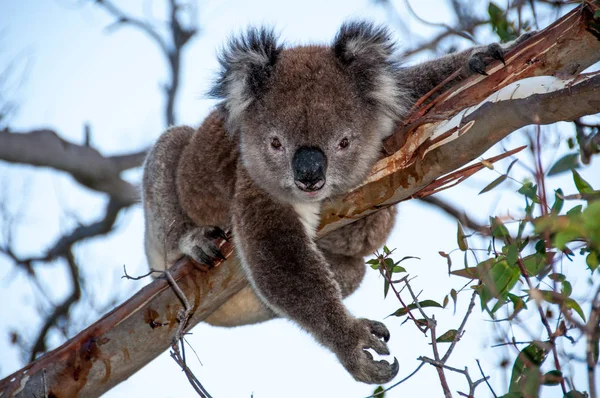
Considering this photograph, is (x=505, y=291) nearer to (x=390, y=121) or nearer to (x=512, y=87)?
(x=512, y=87)

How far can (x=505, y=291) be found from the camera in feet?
7.36

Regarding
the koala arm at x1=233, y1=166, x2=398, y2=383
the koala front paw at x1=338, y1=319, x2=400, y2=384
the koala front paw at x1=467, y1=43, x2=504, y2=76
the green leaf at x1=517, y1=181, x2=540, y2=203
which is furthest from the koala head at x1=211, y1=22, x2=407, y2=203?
the green leaf at x1=517, y1=181, x2=540, y2=203

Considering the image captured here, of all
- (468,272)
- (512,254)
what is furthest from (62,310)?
(512,254)

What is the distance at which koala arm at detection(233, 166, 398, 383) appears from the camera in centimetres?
298

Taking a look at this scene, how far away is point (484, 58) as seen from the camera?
9.75 feet

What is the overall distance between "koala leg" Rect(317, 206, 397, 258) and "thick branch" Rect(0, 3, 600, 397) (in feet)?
1.31

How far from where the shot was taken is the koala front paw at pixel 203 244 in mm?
3559

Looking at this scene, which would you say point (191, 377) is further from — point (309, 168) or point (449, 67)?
point (449, 67)

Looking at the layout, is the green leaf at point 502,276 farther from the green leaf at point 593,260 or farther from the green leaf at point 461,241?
the green leaf at point 593,260

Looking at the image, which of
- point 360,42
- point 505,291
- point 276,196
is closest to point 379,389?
point 505,291

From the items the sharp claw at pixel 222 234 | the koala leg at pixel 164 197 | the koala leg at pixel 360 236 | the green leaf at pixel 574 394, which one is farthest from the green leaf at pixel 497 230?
the koala leg at pixel 164 197

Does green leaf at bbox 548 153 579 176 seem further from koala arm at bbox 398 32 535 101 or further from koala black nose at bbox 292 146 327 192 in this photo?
koala black nose at bbox 292 146 327 192

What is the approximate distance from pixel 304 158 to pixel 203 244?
80 cm

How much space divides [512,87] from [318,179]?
0.91m
